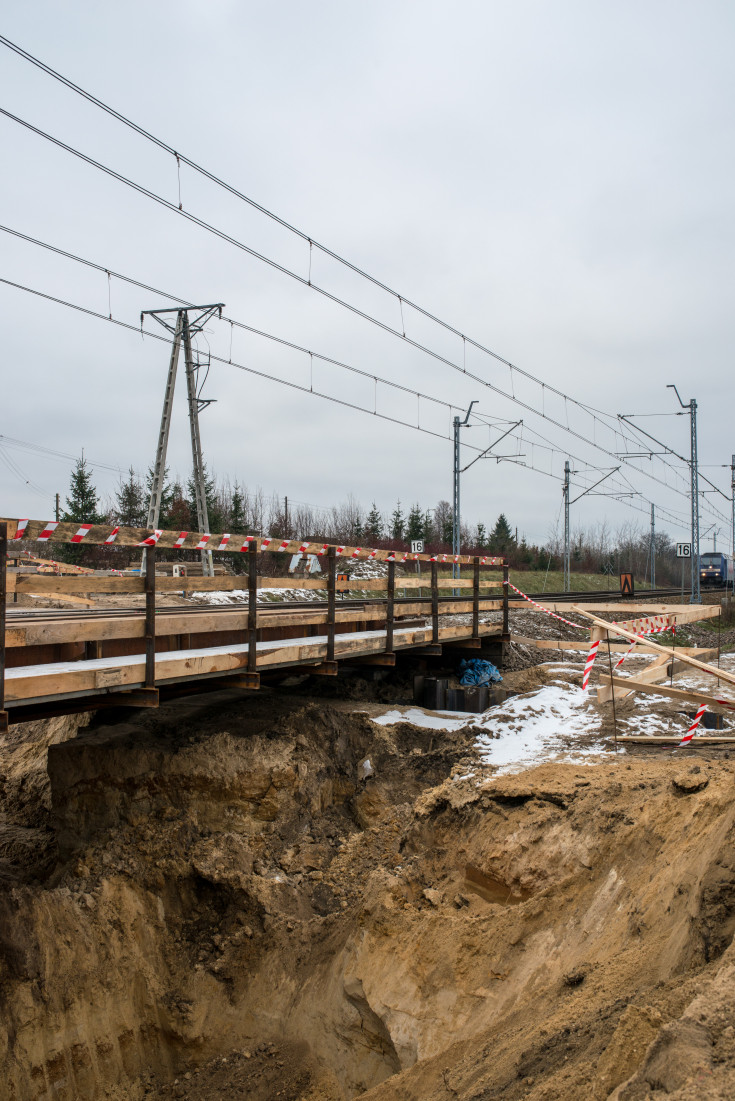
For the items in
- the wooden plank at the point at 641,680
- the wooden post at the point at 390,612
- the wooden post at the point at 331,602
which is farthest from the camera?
the wooden post at the point at 390,612

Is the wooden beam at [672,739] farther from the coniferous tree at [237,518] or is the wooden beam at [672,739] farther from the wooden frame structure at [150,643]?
the coniferous tree at [237,518]

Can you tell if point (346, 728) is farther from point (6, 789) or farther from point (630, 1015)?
point (630, 1015)

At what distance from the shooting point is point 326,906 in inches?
277

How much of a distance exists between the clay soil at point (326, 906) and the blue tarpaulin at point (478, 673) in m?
2.82

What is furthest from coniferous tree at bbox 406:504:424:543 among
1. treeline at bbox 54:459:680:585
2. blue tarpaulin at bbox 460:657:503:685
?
blue tarpaulin at bbox 460:657:503:685

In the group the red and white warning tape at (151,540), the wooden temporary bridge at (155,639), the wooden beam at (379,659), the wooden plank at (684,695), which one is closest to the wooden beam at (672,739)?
the wooden plank at (684,695)

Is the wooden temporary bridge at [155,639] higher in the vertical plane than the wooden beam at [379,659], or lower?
higher

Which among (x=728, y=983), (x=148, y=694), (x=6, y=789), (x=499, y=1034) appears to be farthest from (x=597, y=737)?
(x=6, y=789)

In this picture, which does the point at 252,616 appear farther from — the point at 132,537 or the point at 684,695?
the point at 684,695

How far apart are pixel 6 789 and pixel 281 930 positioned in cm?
571

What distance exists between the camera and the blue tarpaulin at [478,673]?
11.7m

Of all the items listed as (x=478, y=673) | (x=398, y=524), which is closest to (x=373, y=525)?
(x=398, y=524)

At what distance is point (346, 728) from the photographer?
9070mm

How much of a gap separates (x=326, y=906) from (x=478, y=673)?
562 cm
